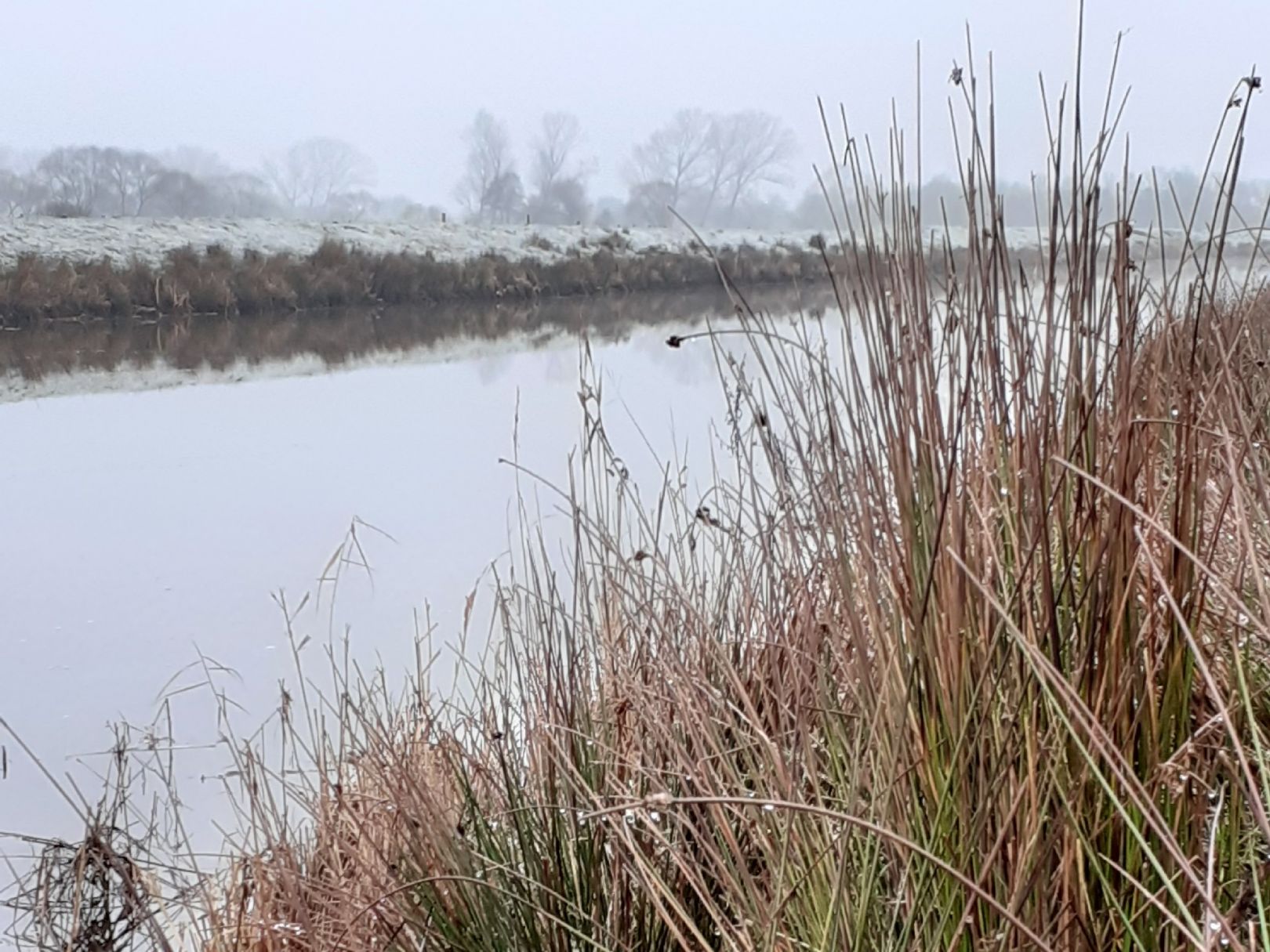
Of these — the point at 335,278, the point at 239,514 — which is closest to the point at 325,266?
the point at 335,278

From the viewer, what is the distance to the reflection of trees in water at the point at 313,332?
7789 millimetres

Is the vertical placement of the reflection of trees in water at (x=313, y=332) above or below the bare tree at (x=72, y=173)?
below

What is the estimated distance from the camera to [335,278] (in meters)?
10.8

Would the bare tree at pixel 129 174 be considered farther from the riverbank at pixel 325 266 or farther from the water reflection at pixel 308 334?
the water reflection at pixel 308 334

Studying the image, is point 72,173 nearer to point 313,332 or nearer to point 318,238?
point 318,238

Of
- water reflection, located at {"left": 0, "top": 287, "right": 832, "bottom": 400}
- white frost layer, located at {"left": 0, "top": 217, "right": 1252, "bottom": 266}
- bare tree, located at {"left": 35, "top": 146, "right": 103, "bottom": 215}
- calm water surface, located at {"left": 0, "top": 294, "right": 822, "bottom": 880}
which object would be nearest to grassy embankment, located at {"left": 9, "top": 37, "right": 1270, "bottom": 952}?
calm water surface, located at {"left": 0, "top": 294, "right": 822, "bottom": 880}

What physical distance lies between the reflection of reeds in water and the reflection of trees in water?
18 centimetres

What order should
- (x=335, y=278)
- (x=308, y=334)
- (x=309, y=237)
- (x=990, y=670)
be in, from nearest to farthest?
1. (x=990, y=670)
2. (x=308, y=334)
3. (x=335, y=278)
4. (x=309, y=237)

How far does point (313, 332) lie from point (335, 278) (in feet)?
5.22

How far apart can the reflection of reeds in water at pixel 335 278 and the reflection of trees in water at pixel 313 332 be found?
0.59 feet

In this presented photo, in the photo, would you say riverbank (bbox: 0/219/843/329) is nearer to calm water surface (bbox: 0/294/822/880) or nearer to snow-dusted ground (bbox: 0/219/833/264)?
snow-dusted ground (bbox: 0/219/833/264)

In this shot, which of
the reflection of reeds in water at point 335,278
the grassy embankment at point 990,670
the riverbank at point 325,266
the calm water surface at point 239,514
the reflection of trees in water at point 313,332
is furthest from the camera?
the riverbank at point 325,266

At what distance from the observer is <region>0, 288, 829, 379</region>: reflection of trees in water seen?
779 centimetres

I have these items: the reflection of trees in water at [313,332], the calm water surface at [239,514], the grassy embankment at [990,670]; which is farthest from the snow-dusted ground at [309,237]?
the grassy embankment at [990,670]
